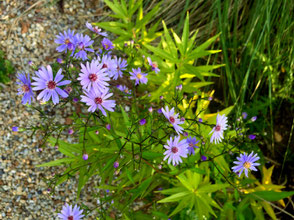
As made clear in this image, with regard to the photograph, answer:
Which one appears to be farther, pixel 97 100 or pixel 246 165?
pixel 246 165

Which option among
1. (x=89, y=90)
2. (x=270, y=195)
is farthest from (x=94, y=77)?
(x=270, y=195)

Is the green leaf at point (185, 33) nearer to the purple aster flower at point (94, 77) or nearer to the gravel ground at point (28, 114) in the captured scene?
the purple aster flower at point (94, 77)

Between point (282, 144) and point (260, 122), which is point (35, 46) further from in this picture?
point (282, 144)

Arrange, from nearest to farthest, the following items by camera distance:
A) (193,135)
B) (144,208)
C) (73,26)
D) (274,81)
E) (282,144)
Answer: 1. (193,135)
2. (144,208)
3. (274,81)
4. (282,144)
5. (73,26)

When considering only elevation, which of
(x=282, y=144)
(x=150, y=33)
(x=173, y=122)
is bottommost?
(x=173, y=122)

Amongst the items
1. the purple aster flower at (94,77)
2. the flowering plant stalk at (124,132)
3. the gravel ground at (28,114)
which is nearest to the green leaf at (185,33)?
the flowering plant stalk at (124,132)

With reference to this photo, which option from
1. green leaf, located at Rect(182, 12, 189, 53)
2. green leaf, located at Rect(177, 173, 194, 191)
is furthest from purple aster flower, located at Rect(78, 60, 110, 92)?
green leaf, located at Rect(182, 12, 189, 53)

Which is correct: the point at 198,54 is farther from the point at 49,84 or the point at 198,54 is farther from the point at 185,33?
the point at 49,84

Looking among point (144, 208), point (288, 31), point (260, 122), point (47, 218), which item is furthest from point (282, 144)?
point (47, 218)
